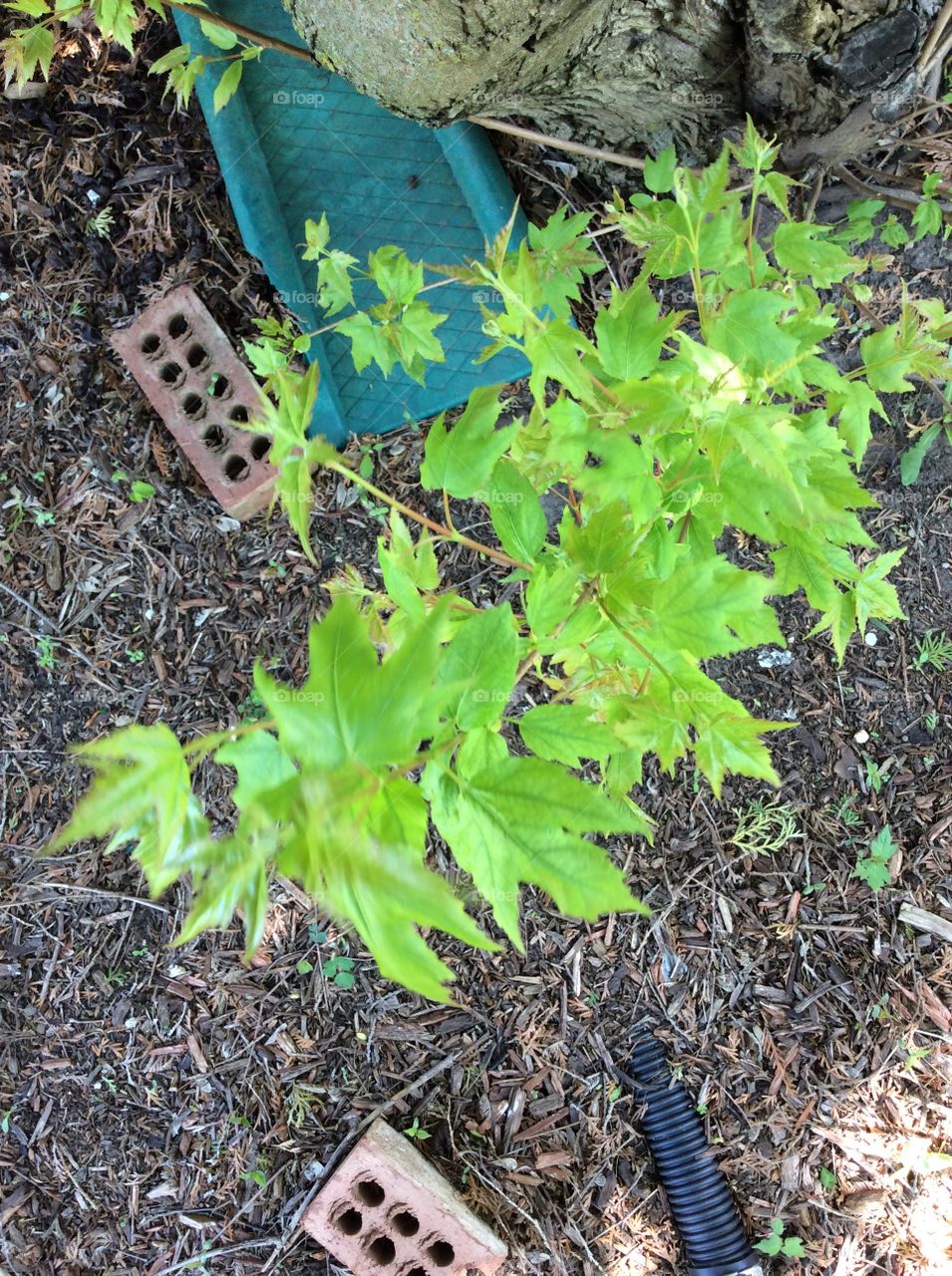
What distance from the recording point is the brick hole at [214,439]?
2.30 metres

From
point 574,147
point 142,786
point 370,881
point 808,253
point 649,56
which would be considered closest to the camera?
point 370,881

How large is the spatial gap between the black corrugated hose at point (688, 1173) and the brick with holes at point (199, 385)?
1.75 m

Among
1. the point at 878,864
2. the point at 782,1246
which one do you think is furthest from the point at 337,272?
the point at 782,1246

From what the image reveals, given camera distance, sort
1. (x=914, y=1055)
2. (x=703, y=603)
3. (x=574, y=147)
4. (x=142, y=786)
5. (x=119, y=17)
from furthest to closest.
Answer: (x=914, y=1055) < (x=574, y=147) < (x=119, y=17) < (x=703, y=603) < (x=142, y=786)

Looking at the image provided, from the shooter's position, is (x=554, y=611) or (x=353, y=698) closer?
(x=353, y=698)

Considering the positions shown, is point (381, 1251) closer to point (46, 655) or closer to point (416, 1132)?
point (416, 1132)

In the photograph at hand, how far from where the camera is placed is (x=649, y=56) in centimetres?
158

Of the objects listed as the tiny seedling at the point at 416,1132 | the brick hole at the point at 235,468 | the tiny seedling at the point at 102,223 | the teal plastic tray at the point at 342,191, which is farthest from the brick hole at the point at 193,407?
the tiny seedling at the point at 416,1132

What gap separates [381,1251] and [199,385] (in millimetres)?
2187

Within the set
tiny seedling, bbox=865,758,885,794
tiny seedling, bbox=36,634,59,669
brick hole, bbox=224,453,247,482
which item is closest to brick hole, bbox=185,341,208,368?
brick hole, bbox=224,453,247,482

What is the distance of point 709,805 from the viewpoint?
2.23m

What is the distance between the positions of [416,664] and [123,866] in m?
1.93

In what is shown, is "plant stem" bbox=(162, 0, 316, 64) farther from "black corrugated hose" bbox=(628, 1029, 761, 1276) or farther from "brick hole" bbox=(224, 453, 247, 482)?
"black corrugated hose" bbox=(628, 1029, 761, 1276)

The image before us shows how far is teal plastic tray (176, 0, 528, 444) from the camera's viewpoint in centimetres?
220
